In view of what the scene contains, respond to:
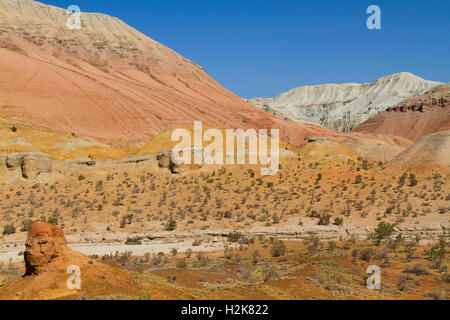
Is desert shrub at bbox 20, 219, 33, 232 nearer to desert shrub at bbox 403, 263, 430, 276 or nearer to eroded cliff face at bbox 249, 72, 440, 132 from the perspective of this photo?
desert shrub at bbox 403, 263, 430, 276

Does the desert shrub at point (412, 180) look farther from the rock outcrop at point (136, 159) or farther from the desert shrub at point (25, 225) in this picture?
the desert shrub at point (25, 225)

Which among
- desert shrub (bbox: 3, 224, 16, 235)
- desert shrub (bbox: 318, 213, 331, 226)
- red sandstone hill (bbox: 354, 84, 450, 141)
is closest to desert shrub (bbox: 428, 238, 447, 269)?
desert shrub (bbox: 318, 213, 331, 226)

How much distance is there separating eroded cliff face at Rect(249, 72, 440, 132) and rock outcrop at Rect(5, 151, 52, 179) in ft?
290

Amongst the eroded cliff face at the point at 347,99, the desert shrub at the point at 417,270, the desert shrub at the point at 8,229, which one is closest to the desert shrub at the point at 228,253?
the desert shrub at the point at 417,270

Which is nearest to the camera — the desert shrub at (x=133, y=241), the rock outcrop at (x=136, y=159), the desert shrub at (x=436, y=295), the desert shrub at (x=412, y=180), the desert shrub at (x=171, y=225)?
the desert shrub at (x=436, y=295)

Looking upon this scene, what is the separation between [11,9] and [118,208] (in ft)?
216

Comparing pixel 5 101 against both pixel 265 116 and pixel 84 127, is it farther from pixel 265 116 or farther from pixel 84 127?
pixel 265 116

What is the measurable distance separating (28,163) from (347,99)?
13312cm

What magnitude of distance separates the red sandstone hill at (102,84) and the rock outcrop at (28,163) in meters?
16.6

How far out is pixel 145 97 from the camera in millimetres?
57594

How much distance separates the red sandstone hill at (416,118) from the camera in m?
78.9

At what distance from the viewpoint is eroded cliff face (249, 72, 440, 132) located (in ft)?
385

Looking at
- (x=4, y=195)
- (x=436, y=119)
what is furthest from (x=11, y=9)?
(x=436, y=119)

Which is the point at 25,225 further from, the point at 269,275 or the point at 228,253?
the point at 269,275
